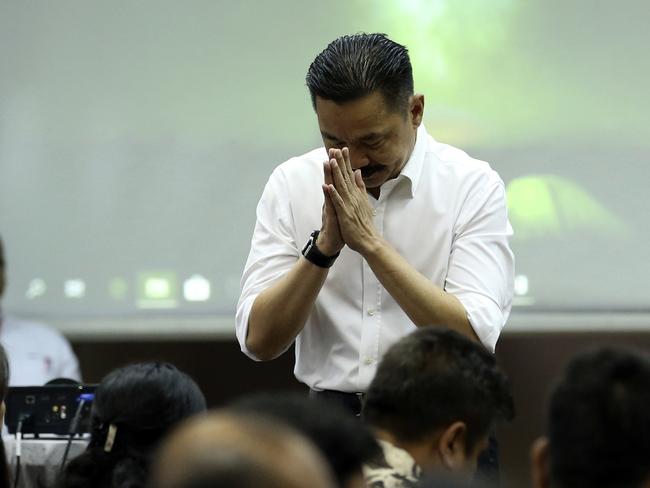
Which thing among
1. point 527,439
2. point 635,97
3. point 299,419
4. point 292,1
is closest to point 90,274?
point 292,1

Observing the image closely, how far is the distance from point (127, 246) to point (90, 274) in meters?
0.18

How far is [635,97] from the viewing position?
14.0 ft

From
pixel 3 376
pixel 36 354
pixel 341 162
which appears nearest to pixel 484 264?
pixel 341 162

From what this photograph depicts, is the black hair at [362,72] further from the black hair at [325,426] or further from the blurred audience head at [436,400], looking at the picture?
the black hair at [325,426]

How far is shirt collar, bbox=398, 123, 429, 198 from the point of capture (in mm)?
2445

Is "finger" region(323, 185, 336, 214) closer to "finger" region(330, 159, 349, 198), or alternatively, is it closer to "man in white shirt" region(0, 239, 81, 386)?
"finger" region(330, 159, 349, 198)

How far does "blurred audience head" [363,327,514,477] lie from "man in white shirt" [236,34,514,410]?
1.48 feet

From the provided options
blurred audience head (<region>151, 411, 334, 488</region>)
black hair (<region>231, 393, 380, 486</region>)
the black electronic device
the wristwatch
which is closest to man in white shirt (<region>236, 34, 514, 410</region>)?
the wristwatch

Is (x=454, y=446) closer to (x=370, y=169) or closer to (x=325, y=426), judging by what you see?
(x=325, y=426)

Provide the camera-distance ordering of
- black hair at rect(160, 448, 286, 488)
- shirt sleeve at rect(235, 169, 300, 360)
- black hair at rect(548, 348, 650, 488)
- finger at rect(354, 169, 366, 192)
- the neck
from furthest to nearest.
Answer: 1. shirt sleeve at rect(235, 169, 300, 360)
2. finger at rect(354, 169, 366, 192)
3. the neck
4. black hair at rect(548, 348, 650, 488)
5. black hair at rect(160, 448, 286, 488)

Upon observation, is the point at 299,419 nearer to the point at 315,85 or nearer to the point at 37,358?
the point at 315,85

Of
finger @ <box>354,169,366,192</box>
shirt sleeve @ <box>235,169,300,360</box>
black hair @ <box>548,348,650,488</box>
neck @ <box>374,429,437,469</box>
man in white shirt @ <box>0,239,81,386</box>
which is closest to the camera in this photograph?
black hair @ <box>548,348,650,488</box>

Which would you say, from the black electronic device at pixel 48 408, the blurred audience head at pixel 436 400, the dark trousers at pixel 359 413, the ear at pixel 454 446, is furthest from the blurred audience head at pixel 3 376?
the ear at pixel 454 446

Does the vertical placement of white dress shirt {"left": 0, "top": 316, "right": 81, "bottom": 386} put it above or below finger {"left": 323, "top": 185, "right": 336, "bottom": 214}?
below
